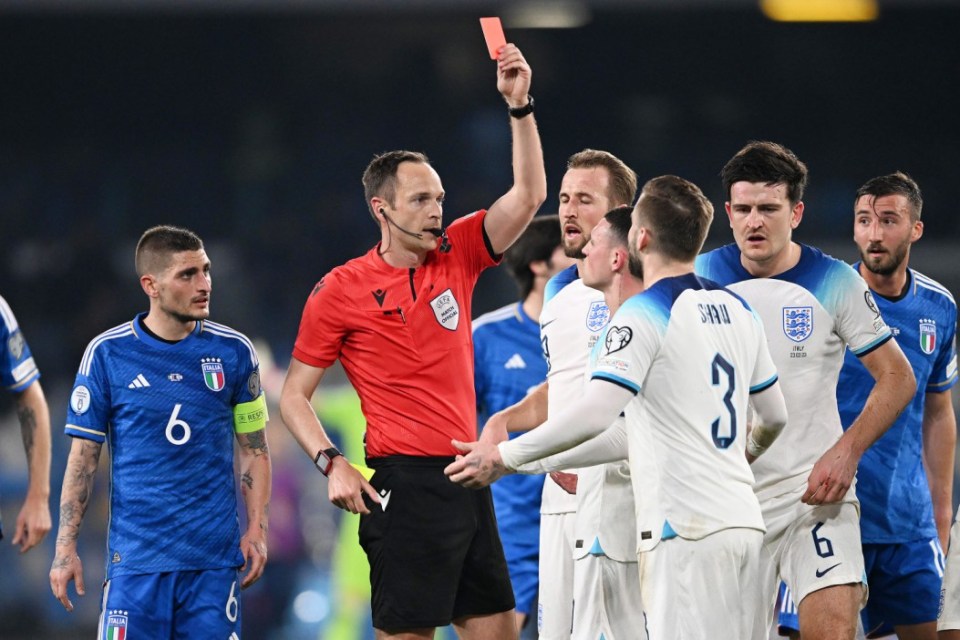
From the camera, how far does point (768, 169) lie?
498cm

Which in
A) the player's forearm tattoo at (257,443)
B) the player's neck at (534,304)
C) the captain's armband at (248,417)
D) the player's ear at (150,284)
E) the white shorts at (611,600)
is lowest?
the white shorts at (611,600)

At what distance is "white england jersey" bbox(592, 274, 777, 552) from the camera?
413cm

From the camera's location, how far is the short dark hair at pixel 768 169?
498 centimetres

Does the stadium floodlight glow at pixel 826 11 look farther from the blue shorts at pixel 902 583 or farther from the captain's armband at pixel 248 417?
the captain's armband at pixel 248 417

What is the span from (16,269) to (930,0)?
12.7m

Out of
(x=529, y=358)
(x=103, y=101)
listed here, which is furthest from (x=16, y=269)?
(x=529, y=358)

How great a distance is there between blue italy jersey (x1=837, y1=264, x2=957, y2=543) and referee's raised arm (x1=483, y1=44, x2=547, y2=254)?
161 centimetres

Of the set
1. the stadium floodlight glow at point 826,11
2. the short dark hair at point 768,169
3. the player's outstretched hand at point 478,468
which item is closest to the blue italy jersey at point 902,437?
the short dark hair at point 768,169

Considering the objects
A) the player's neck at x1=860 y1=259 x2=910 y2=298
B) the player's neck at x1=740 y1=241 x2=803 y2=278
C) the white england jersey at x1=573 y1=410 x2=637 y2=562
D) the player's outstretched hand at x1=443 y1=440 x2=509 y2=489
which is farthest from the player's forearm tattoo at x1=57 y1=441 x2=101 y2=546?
the player's neck at x1=860 y1=259 x2=910 y2=298

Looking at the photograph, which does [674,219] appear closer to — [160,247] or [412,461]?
[412,461]

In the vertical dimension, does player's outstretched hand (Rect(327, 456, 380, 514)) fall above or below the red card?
below

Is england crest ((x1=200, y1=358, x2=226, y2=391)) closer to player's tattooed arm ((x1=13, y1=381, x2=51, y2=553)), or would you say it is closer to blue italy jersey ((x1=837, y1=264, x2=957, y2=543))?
player's tattooed arm ((x1=13, y1=381, x2=51, y2=553))

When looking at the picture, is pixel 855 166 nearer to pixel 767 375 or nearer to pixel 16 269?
pixel 16 269

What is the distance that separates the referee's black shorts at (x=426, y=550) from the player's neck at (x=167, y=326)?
110 centimetres
